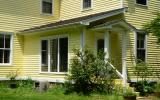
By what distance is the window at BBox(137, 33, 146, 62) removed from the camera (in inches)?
910

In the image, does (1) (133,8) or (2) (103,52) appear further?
(1) (133,8)

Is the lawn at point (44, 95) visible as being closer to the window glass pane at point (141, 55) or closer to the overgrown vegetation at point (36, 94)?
the overgrown vegetation at point (36, 94)

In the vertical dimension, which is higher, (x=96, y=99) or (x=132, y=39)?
(x=132, y=39)

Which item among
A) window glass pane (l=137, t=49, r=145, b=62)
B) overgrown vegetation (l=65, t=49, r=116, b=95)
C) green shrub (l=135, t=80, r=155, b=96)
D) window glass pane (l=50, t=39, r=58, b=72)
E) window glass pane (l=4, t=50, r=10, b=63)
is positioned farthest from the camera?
window glass pane (l=4, t=50, r=10, b=63)

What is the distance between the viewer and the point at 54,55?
907 inches

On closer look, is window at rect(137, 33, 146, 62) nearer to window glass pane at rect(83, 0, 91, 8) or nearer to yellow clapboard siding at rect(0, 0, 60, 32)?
window glass pane at rect(83, 0, 91, 8)

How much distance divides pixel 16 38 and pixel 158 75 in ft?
32.1

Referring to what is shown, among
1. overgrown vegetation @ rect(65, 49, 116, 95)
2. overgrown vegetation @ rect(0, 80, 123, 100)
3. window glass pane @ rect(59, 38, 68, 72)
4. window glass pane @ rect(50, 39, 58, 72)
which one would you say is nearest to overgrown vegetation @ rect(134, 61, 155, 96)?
overgrown vegetation @ rect(65, 49, 116, 95)

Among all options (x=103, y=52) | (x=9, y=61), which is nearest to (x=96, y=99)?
(x=103, y=52)

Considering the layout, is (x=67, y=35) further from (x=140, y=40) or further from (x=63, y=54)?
(x=140, y=40)

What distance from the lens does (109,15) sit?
20984mm

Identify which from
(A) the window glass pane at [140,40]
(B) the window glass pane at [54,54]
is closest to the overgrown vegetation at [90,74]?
(B) the window glass pane at [54,54]

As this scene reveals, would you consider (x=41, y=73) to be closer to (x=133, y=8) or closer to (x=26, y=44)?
(x=26, y=44)

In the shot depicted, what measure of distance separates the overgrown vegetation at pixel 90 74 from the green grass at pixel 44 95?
2.22 feet
